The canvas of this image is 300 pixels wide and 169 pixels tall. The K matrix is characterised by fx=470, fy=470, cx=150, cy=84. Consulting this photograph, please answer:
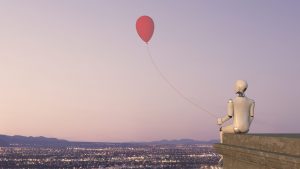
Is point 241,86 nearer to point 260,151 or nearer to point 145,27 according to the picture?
point 260,151

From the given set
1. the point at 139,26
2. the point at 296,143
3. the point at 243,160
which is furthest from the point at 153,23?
the point at 296,143

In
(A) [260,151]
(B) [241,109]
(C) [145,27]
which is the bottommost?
(A) [260,151]

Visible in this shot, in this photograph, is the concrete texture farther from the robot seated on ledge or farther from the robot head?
the robot head

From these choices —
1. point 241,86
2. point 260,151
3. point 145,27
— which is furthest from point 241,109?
point 145,27

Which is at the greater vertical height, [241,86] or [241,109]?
[241,86]

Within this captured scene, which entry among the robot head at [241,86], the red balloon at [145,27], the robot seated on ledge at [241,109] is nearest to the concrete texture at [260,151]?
the robot seated on ledge at [241,109]

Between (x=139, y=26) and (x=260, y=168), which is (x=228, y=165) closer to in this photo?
(x=260, y=168)

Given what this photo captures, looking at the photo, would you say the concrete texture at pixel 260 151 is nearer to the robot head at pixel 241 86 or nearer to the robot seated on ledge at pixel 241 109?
the robot seated on ledge at pixel 241 109

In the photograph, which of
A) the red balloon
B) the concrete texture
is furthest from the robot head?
the red balloon
